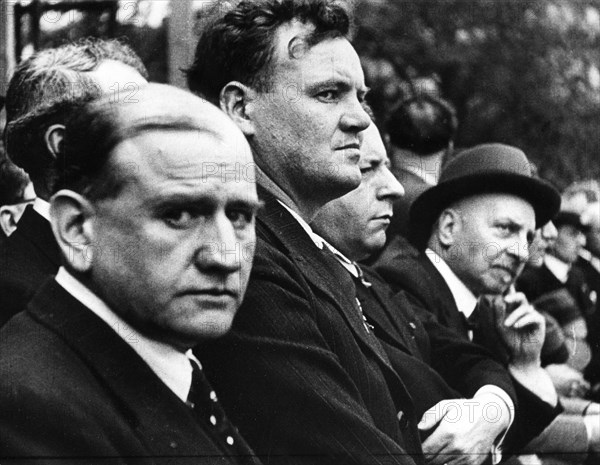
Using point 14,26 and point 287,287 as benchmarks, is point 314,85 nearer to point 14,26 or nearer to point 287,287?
point 287,287

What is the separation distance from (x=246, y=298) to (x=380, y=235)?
75cm

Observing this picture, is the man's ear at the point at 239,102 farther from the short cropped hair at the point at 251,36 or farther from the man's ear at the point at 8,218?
the man's ear at the point at 8,218

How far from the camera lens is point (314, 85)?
2375 millimetres

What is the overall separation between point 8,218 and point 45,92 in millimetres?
295

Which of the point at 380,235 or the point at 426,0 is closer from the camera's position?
the point at 380,235

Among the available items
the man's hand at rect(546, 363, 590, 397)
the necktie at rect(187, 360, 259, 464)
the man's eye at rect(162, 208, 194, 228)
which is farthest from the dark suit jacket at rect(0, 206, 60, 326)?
the man's hand at rect(546, 363, 590, 397)

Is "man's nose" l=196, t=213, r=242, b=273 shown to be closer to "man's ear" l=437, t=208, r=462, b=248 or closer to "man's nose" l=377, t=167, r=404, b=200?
"man's nose" l=377, t=167, r=404, b=200

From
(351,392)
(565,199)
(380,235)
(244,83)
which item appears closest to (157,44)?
(244,83)

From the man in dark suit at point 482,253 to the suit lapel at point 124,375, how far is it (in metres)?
1.20

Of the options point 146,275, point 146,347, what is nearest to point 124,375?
point 146,347

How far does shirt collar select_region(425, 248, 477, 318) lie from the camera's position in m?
3.04

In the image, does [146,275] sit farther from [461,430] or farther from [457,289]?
[457,289]

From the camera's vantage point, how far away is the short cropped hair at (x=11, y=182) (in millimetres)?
2305

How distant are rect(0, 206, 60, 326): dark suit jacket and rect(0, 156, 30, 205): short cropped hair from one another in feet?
0.31
